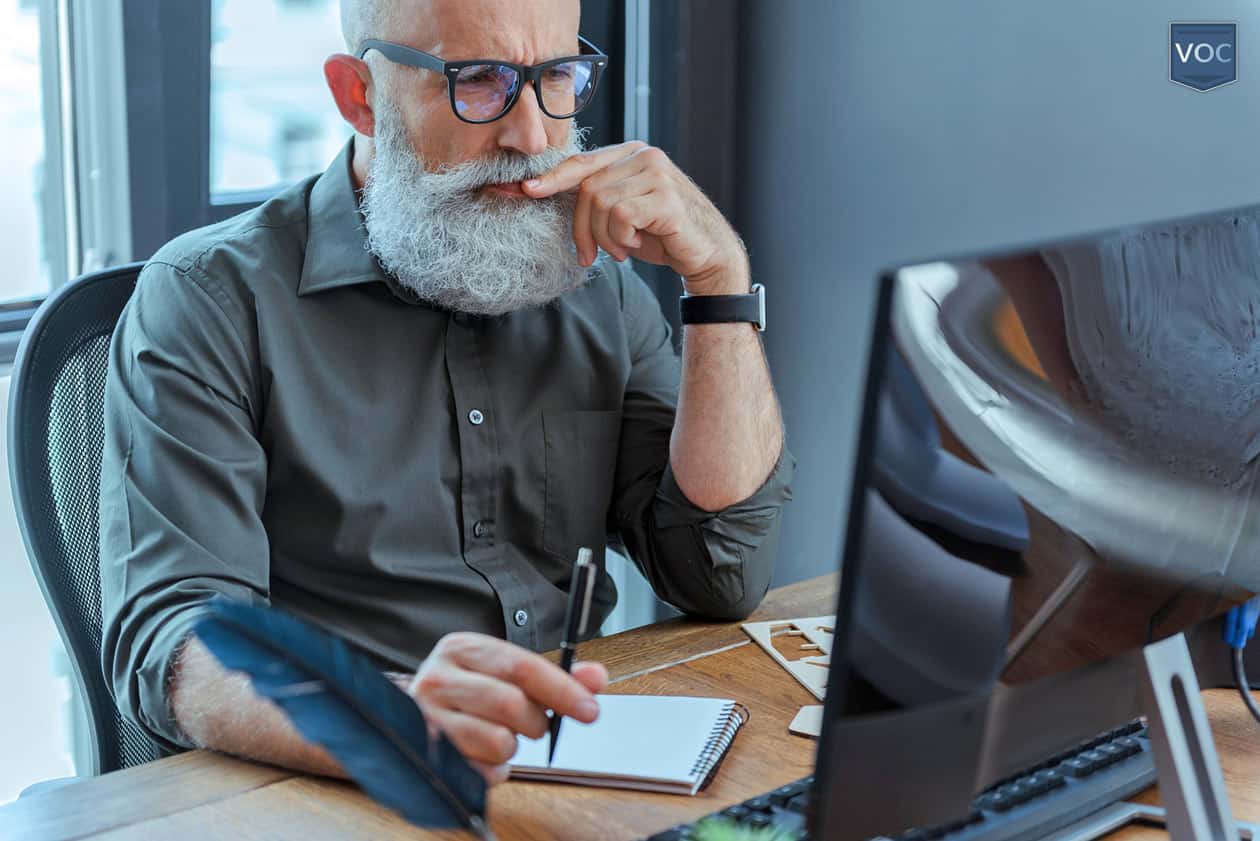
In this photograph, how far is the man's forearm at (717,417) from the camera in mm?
1617

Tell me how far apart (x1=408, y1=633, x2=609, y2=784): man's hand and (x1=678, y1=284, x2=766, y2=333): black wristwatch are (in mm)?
716

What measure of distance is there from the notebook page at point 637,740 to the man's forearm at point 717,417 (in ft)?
1.35

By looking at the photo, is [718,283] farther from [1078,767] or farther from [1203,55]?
[1203,55]

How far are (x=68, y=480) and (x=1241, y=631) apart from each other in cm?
118

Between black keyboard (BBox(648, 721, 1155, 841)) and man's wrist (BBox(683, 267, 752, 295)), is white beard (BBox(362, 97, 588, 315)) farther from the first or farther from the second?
black keyboard (BBox(648, 721, 1155, 841))

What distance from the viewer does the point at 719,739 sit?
117 centimetres

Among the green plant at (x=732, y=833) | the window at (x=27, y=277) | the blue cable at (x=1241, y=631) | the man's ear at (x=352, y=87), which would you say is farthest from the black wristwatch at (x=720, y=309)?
the window at (x=27, y=277)

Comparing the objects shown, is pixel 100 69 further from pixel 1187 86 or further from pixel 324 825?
pixel 1187 86

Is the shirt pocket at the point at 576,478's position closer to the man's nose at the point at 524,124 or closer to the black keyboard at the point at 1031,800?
the man's nose at the point at 524,124

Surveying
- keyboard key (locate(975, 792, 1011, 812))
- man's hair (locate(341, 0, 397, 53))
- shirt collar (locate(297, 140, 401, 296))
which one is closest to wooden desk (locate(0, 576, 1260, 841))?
keyboard key (locate(975, 792, 1011, 812))

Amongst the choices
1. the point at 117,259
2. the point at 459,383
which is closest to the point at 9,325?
the point at 117,259

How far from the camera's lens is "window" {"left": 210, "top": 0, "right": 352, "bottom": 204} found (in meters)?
2.28

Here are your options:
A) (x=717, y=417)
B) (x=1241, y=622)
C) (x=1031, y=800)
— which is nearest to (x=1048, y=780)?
(x=1031, y=800)

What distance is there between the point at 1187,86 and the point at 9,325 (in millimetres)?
1978
